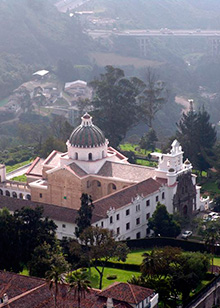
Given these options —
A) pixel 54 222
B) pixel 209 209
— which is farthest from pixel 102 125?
pixel 54 222

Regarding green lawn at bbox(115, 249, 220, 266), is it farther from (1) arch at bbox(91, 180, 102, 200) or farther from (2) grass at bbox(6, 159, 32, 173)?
(2) grass at bbox(6, 159, 32, 173)

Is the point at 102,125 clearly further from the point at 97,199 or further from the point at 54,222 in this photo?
the point at 54,222

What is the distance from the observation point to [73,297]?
52844 mm

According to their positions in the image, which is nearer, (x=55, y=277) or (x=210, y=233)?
(x=55, y=277)

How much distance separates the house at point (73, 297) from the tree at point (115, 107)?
49.2m

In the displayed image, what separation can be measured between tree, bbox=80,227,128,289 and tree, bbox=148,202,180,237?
10.8m


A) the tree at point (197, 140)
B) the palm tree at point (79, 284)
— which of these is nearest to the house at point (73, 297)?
the palm tree at point (79, 284)

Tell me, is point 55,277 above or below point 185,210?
above

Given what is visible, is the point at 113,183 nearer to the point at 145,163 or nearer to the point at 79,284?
the point at 145,163

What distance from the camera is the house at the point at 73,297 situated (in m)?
51.8

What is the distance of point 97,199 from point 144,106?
35185 mm

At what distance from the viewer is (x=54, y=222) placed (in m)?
72.2

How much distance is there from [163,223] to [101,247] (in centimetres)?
1354

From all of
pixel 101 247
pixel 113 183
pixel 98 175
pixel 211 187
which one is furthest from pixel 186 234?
pixel 101 247
